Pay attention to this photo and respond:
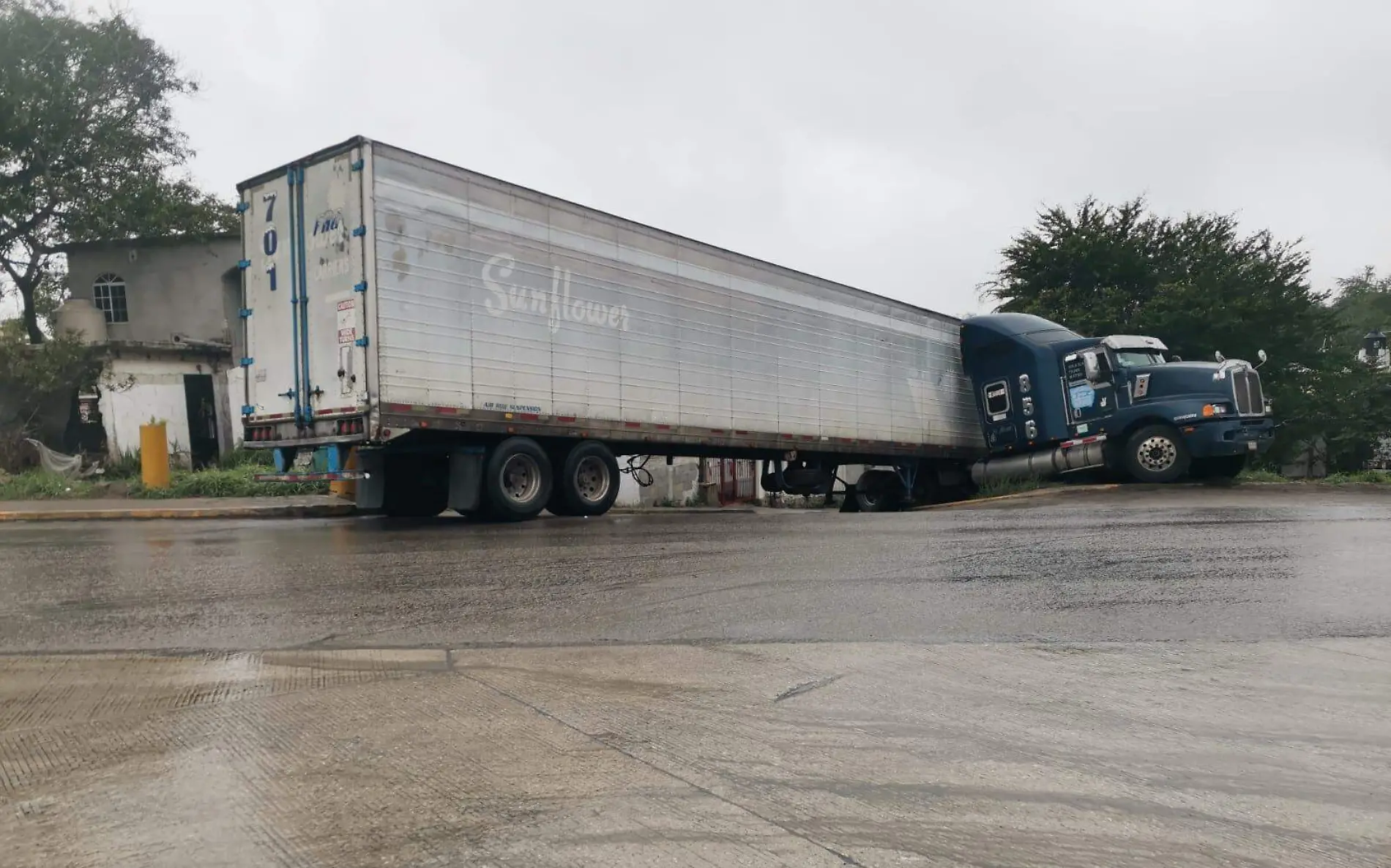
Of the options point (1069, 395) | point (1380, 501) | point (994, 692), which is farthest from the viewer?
point (1069, 395)

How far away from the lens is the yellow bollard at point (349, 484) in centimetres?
1276

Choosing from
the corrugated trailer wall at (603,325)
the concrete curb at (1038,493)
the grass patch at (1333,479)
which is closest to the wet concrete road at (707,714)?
the corrugated trailer wall at (603,325)

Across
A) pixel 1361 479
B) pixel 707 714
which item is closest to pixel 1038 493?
pixel 1361 479

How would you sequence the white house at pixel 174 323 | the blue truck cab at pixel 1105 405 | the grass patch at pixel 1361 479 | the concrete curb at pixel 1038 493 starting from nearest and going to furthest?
the concrete curb at pixel 1038 493 → the blue truck cab at pixel 1105 405 → the grass patch at pixel 1361 479 → the white house at pixel 174 323

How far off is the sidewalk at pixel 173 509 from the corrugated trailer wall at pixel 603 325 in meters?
5.12

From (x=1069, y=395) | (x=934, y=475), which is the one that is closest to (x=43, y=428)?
(x=934, y=475)

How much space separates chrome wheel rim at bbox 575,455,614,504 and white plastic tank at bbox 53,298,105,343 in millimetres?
15720

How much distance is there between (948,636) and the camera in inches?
223

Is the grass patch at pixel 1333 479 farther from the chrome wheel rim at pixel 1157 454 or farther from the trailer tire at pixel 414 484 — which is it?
the trailer tire at pixel 414 484

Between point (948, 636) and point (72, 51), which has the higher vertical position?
point (72, 51)

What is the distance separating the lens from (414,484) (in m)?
14.4

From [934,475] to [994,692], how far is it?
1958 centimetres

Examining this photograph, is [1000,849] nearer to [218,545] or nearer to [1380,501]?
[218,545]

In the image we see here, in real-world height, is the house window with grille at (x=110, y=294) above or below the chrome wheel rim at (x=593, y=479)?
above
